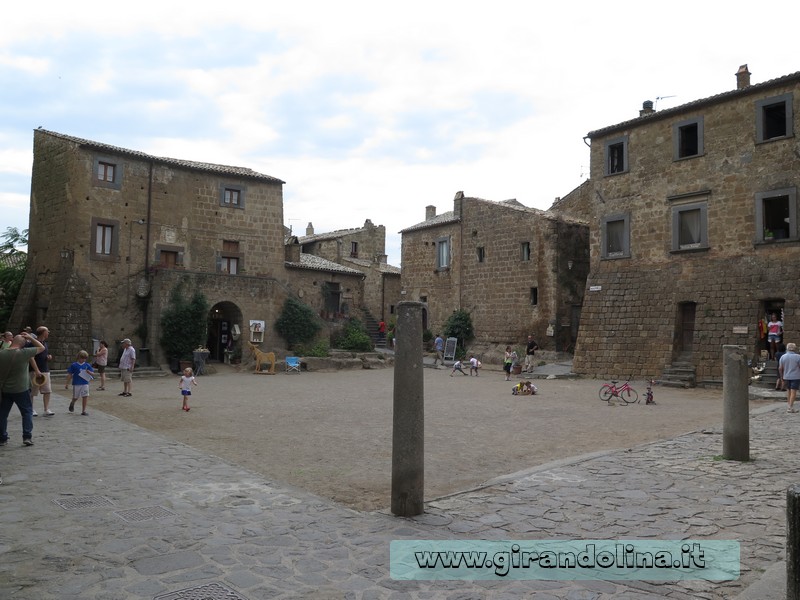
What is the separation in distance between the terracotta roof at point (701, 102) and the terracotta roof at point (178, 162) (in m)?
17.5

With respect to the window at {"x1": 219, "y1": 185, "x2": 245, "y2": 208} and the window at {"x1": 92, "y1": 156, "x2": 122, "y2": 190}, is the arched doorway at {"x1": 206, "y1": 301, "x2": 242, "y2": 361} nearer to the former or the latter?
the window at {"x1": 219, "y1": 185, "x2": 245, "y2": 208}

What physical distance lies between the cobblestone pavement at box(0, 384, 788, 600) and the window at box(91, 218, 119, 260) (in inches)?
788

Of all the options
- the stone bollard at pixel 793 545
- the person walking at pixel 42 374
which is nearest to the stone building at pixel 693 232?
the stone bollard at pixel 793 545

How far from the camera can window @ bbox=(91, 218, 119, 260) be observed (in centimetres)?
2714

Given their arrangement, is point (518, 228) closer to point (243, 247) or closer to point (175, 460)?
point (243, 247)

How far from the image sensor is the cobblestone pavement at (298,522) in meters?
4.45

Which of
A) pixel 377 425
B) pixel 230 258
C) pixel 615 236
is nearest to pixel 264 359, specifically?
pixel 230 258

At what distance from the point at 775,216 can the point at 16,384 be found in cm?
2299

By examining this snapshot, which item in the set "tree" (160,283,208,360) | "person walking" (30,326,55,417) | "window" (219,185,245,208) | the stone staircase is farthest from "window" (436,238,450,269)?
"person walking" (30,326,55,417)

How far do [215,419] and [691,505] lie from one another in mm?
10337

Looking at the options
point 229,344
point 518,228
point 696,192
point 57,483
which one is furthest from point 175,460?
point 518,228

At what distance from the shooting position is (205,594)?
4246 mm

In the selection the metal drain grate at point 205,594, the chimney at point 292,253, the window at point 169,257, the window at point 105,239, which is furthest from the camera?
the chimney at point 292,253

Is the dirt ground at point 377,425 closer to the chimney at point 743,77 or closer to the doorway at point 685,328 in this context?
the doorway at point 685,328
